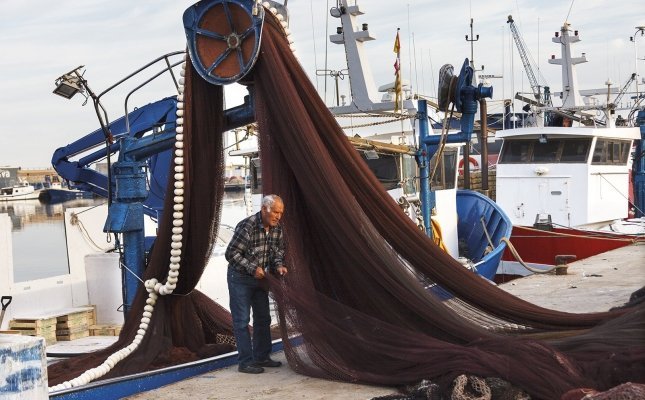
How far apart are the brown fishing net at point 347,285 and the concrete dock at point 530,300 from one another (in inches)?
6.3

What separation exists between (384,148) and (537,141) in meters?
5.98

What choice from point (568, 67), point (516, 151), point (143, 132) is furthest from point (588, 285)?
point (568, 67)

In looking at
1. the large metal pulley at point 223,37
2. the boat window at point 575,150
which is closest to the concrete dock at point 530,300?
the large metal pulley at point 223,37

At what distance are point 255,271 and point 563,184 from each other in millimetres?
12406

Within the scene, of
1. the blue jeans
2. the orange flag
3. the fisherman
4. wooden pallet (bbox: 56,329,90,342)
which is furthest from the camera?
the orange flag

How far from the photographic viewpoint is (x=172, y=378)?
5738 mm

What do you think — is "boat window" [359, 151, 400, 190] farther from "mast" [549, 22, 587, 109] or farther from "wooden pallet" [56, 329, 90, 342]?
"mast" [549, 22, 587, 109]

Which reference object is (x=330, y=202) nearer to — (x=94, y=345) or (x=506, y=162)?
(x=94, y=345)

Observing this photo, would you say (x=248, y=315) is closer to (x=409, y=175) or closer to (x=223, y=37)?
(x=223, y=37)

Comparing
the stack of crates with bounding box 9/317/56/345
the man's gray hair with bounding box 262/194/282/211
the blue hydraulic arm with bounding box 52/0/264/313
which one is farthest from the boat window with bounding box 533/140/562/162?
the man's gray hair with bounding box 262/194/282/211

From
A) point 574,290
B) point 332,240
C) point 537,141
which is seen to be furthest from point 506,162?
point 332,240

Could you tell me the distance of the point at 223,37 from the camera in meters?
6.08

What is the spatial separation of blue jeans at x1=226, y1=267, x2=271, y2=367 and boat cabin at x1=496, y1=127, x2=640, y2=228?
37.1 ft

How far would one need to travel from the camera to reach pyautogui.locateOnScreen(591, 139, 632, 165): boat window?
1700cm
